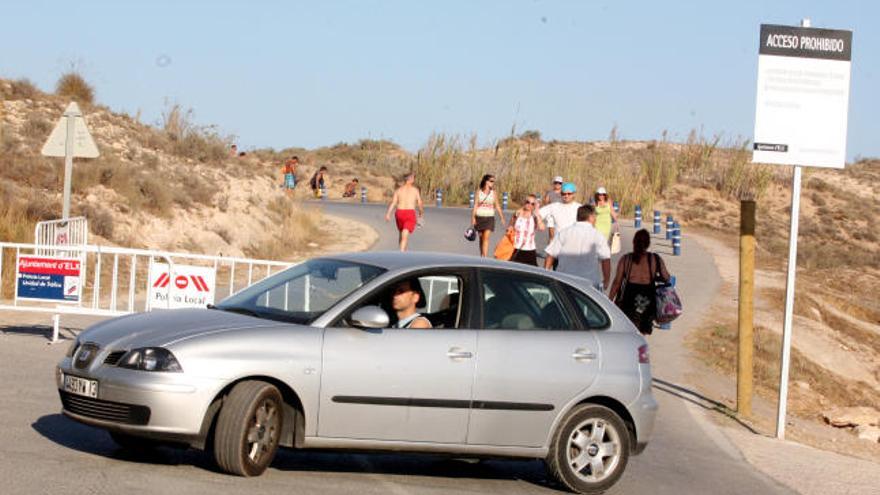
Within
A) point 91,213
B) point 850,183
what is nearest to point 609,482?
point 91,213

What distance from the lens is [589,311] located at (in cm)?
1049

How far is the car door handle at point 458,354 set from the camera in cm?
962

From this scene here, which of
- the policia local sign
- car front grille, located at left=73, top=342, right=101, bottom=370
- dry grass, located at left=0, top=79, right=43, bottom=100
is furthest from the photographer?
dry grass, located at left=0, top=79, right=43, bottom=100

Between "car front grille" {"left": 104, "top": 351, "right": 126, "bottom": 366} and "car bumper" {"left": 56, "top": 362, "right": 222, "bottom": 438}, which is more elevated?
"car front grille" {"left": 104, "top": 351, "right": 126, "bottom": 366}

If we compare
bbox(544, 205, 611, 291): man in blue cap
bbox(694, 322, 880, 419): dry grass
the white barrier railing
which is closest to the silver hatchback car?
bbox(544, 205, 611, 291): man in blue cap

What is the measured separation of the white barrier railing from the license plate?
7.17m

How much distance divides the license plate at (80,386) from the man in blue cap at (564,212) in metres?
10.9

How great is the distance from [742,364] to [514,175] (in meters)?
44.4

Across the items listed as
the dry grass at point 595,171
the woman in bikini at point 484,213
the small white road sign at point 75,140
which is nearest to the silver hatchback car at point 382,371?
the small white road sign at point 75,140

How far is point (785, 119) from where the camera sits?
1480 cm

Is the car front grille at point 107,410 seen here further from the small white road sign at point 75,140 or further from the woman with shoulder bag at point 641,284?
the small white road sign at point 75,140

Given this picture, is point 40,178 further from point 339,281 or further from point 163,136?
point 339,281

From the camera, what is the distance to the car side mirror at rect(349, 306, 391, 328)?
9.23 metres

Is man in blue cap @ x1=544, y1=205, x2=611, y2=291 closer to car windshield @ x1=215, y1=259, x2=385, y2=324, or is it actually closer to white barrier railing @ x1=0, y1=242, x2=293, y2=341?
white barrier railing @ x1=0, y1=242, x2=293, y2=341
